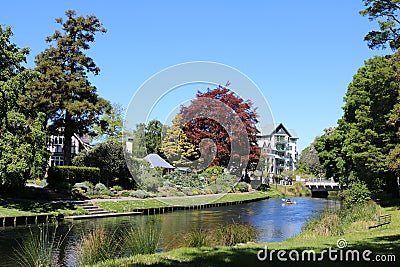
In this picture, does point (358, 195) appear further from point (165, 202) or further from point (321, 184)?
point (321, 184)

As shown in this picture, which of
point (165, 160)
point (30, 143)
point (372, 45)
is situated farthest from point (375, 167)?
point (165, 160)

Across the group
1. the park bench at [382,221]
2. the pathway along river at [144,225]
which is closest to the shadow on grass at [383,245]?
the park bench at [382,221]

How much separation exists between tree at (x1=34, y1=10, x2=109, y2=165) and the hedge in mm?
2846

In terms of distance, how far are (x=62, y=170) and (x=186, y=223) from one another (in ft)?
49.6

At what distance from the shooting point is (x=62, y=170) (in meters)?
34.6

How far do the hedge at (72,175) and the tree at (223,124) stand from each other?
376 inches

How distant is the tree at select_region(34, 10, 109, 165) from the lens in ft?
118

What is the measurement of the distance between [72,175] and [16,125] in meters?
11.3

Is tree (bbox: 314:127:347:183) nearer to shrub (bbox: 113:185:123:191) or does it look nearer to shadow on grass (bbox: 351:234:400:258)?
shrub (bbox: 113:185:123:191)

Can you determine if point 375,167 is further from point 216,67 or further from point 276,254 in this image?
point 276,254

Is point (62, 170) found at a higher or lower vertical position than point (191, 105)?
lower

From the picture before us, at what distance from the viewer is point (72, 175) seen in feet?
116

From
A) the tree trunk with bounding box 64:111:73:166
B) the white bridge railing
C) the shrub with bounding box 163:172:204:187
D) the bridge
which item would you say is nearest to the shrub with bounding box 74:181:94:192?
the tree trunk with bounding box 64:111:73:166

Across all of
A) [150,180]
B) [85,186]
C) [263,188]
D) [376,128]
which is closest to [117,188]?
[150,180]
